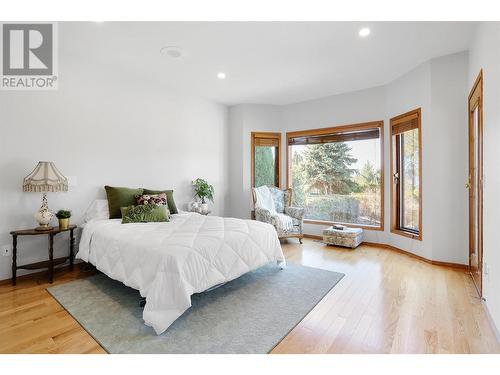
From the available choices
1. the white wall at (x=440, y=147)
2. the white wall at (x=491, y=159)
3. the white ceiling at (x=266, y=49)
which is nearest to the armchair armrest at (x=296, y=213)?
the white wall at (x=440, y=147)

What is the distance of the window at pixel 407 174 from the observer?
379 centimetres

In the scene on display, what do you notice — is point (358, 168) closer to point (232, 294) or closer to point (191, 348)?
point (232, 294)

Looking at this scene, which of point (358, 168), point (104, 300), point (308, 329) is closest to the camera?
point (308, 329)

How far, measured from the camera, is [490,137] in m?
2.17

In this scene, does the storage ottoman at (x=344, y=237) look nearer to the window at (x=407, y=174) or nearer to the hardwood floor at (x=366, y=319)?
the window at (x=407, y=174)

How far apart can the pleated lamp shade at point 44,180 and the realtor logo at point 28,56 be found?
95 cm

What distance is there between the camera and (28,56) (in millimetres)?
2910

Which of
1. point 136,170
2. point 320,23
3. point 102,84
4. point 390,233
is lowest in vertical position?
point 390,233

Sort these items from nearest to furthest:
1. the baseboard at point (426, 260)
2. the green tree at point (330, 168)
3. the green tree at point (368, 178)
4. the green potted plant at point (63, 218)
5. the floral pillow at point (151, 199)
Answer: the green potted plant at point (63, 218)
the baseboard at point (426, 260)
the floral pillow at point (151, 199)
the green tree at point (368, 178)
the green tree at point (330, 168)

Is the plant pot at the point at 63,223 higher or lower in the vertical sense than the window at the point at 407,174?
lower

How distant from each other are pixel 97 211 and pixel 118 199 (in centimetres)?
29

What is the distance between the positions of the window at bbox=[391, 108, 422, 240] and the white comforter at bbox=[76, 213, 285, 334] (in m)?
2.25

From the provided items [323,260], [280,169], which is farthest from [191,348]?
[280,169]

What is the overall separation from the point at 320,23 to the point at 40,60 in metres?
3.18
